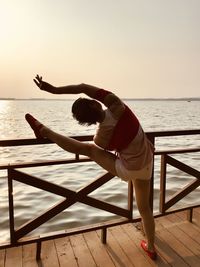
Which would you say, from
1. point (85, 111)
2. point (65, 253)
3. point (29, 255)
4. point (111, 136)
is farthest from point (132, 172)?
point (29, 255)

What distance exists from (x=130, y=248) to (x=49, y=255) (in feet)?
2.86

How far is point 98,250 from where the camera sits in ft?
11.3

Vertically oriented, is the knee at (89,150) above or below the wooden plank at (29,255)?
above

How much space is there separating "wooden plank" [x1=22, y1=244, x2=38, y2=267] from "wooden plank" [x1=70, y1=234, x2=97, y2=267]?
428 millimetres

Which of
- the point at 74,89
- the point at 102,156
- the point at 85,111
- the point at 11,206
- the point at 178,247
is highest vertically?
the point at 74,89

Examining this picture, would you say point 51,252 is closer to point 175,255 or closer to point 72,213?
point 175,255

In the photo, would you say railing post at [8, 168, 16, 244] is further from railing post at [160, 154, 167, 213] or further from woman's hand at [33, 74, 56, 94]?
railing post at [160, 154, 167, 213]

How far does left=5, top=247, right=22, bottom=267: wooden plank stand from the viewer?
10.5 feet

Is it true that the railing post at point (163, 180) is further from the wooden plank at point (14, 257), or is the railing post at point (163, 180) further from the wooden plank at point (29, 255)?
the wooden plank at point (14, 257)

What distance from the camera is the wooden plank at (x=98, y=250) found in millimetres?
3215

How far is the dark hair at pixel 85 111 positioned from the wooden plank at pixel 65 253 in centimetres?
151

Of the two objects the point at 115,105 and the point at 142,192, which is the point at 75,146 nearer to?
the point at 115,105

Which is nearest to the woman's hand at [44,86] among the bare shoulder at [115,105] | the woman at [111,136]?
the woman at [111,136]

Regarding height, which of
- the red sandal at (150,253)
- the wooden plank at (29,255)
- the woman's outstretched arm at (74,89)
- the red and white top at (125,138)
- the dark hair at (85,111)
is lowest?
the wooden plank at (29,255)
